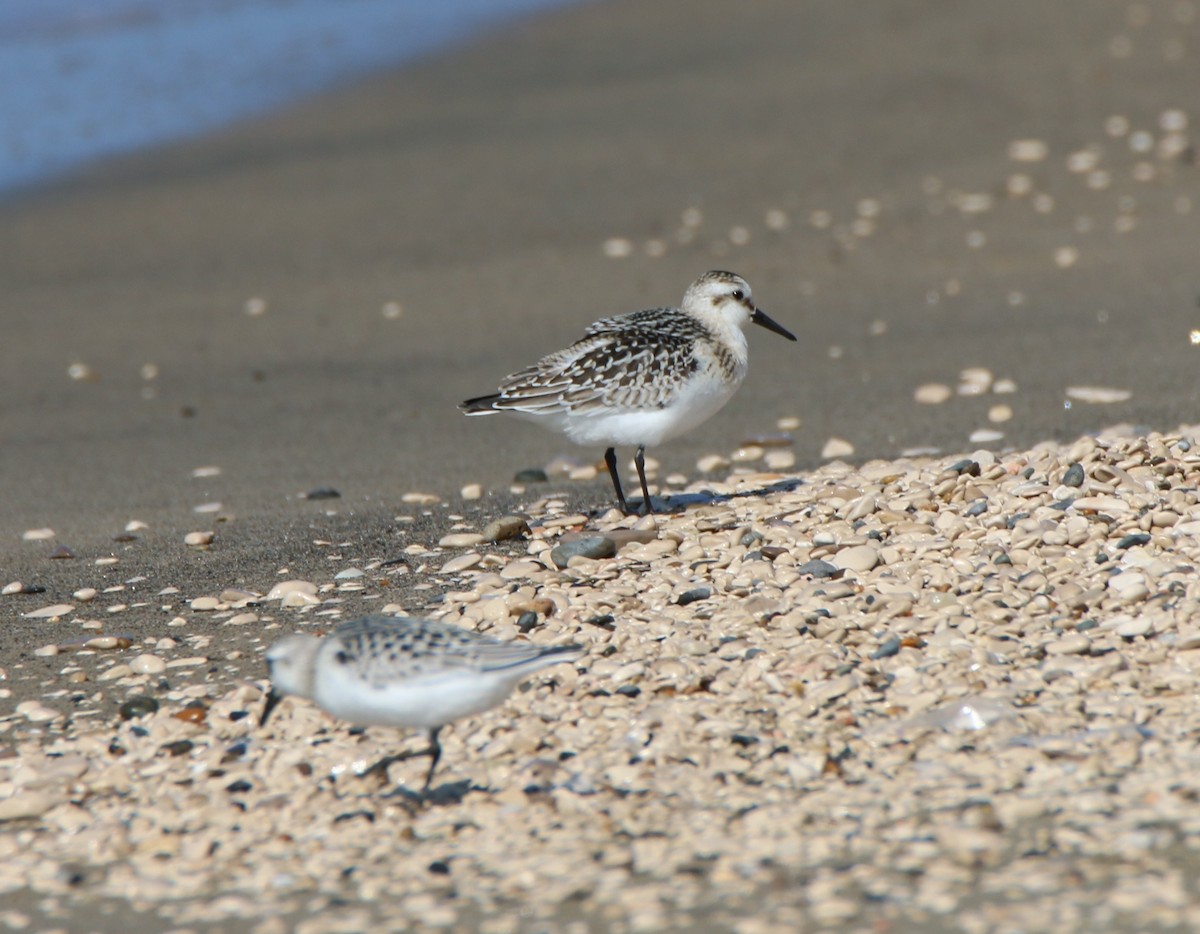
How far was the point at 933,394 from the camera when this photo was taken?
9.09m

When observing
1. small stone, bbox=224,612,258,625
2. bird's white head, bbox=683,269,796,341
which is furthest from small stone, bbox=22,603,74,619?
bird's white head, bbox=683,269,796,341

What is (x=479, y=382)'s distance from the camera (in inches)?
389

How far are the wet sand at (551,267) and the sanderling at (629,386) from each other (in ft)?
2.27

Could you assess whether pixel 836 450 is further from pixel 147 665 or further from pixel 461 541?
pixel 147 665

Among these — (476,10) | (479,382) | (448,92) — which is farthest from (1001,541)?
(476,10)

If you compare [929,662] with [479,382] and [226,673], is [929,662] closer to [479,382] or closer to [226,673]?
[226,673]

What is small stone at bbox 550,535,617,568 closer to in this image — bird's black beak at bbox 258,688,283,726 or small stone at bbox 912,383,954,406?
bird's black beak at bbox 258,688,283,726

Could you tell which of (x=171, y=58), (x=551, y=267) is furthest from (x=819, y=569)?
(x=171, y=58)

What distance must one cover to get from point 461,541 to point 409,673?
2.48m

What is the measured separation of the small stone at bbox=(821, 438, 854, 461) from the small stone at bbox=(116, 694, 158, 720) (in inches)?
153

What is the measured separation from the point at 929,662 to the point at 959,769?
2.11 ft

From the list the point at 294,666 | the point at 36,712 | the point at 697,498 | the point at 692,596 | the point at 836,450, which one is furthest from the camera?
the point at 836,450

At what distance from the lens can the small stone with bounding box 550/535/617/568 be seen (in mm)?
6668

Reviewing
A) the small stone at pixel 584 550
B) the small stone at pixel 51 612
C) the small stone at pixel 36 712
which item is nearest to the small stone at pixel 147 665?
the small stone at pixel 36 712
